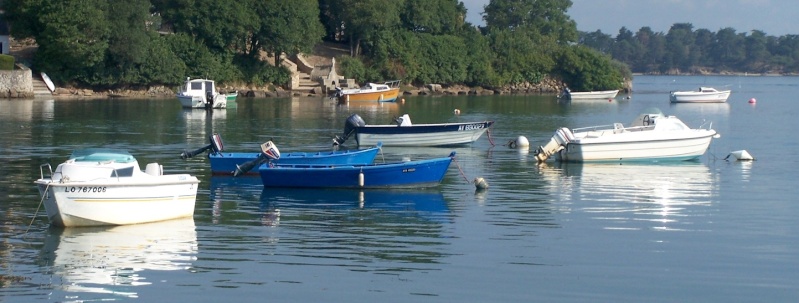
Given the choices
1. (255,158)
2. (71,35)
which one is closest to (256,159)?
(255,158)

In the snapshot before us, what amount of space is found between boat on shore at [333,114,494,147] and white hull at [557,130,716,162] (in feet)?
22.0

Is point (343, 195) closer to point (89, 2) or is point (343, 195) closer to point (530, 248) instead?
point (530, 248)

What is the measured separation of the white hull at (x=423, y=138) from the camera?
42.0 metres

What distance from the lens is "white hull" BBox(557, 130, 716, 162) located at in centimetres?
3647

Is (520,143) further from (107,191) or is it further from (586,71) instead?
(586,71)

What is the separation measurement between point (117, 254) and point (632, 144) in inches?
817

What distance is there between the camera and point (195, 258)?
19.9m

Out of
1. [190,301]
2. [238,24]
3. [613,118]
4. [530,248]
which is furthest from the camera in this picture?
[238,24]

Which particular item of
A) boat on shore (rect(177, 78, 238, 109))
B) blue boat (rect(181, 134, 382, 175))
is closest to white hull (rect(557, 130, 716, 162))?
blue boat (rect(181, 134, 382, 175))

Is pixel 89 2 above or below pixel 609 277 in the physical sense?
above

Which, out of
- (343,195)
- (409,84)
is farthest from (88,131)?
(409,84)

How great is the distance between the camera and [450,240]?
22094 millimetres

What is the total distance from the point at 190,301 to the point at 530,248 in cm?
695

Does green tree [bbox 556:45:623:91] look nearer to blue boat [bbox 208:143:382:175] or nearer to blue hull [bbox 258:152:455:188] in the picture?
blue boat [bbox 208:143:382:175]
